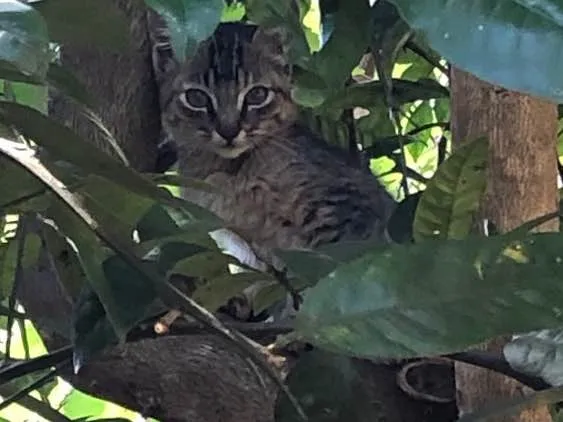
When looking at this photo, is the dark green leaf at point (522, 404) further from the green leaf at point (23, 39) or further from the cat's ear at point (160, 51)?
the cat's ear at point (160, 51)

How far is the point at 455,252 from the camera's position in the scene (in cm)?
37

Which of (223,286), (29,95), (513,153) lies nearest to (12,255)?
(29,95)

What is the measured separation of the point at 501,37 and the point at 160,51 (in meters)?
0.96

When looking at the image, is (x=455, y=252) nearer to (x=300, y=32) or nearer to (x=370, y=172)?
(x=300, y=32)

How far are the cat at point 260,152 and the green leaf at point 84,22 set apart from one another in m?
1.04

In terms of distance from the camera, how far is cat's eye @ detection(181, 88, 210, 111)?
160 centimetres

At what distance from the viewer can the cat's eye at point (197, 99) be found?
5.24 ft

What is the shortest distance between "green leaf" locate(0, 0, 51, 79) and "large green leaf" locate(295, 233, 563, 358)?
0.38 feet

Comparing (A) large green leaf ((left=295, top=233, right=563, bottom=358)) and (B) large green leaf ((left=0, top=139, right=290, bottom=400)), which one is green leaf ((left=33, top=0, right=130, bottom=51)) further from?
(A) large green leaf ((left=295, top=233, right=563, bottom=358))

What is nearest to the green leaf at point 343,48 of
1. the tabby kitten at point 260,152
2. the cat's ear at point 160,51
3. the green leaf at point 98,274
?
the green leaf at point 98,274

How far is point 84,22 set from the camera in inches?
18.5

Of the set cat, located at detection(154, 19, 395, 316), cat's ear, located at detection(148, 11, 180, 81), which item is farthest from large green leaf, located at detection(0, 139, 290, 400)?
cat, located at detection(154, 19, 395, 316)

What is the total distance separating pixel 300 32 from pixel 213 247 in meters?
0.23

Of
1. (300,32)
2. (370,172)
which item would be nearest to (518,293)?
(300,32)
